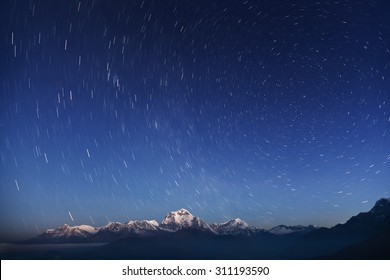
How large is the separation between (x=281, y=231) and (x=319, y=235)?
130 inches

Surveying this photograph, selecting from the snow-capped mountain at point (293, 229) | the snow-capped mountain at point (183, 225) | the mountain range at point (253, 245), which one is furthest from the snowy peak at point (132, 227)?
the snow-capped mountain at point (293, 229)

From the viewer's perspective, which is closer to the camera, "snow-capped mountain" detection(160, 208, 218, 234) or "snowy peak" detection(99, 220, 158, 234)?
"snowy peak" detection(99, 220, 158, 234)

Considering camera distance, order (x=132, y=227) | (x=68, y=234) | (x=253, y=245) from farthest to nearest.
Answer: (x=132, y=227) → (x=253, y=245) → (x=68, y=234)

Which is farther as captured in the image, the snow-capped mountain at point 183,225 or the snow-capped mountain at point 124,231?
the snow-capped mountain at point 183,225

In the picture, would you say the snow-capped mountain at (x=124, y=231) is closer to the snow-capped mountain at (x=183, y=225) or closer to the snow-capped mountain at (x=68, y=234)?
the snow-capped mountain at (x=68, y=234)

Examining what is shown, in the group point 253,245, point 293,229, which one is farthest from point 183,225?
point 253,245

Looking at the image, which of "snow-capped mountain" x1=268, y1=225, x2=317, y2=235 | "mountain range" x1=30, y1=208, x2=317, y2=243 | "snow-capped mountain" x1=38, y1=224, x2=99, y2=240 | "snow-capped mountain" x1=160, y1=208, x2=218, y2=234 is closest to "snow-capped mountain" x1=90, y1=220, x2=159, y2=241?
"mountain range" x1=30, y1=208, x2=317, y2=243

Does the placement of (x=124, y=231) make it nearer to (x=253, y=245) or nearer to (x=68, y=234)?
(x=68, y=234)

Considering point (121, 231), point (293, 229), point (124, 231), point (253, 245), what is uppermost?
point (124, 231)

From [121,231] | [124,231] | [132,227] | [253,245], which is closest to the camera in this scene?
[253,245]

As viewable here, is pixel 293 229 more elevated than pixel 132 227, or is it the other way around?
pixel 132 227

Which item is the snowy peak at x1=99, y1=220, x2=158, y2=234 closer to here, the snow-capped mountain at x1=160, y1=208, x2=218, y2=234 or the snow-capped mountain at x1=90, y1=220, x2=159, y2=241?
the snow-capped mountain at x1=90, y1=220, x2=159, y2=241
